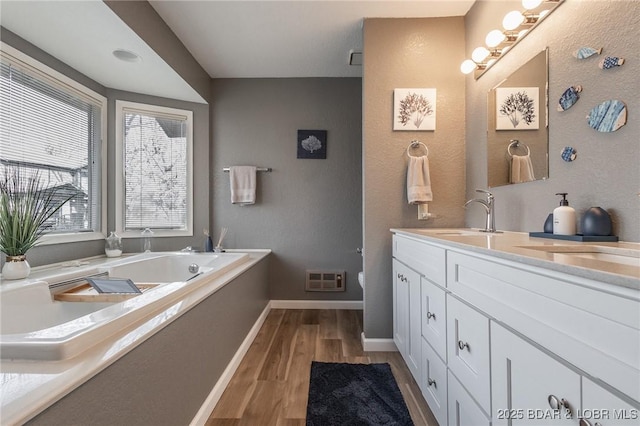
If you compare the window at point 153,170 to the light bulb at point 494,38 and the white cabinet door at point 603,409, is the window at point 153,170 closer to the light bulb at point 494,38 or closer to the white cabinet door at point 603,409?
the light bulb at point 494,38

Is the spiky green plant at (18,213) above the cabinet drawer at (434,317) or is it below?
above

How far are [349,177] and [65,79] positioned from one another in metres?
2.48

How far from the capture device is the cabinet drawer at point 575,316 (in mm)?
480

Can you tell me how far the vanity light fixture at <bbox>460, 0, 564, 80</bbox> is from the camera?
1367mm

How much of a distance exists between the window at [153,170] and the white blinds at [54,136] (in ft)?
→ 0.67

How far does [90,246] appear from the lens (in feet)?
7.70

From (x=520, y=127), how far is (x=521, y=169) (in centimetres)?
23

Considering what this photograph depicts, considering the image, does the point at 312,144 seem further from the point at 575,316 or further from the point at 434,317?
the point at 575,316

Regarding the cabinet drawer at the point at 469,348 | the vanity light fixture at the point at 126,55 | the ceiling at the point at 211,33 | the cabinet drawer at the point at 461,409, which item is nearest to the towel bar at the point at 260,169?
the ceiling at the point at 211,33

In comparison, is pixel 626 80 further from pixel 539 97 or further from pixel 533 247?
pixel 533 247

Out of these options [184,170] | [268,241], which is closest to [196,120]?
[184,170]

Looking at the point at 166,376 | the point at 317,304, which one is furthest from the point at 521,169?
the point at 317,304

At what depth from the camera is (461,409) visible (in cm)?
105

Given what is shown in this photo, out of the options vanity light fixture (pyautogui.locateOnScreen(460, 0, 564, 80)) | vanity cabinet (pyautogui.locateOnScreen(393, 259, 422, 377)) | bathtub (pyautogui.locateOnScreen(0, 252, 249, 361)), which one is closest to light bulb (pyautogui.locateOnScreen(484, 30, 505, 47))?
vanity light fixture (pyautogui.locateOnScreen(460, 0, 564, 80))
